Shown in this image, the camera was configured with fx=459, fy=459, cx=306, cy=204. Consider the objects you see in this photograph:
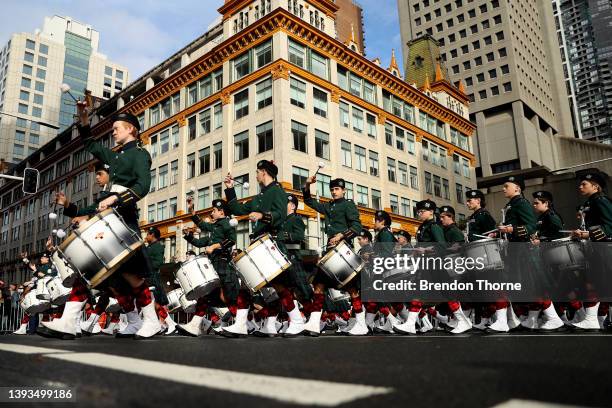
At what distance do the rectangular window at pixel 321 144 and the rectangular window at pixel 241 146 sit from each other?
15.7 ft

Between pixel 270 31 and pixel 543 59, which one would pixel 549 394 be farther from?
pixel 543 59

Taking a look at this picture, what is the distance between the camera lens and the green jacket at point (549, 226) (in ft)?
25.2

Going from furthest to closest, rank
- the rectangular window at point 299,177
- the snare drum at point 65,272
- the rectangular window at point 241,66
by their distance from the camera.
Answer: the rectangular window at point 241,66 < the rectangular window at point 299,177 < the snare drum at point 65,272

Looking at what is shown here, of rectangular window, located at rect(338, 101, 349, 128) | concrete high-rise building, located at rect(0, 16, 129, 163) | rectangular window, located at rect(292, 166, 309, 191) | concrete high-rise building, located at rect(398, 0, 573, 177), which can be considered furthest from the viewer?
concrete high-rise building, located at rect(0, 16, 129, 163)

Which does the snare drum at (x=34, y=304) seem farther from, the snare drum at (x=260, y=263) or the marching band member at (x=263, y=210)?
the snare drum at (x=260, y=263)

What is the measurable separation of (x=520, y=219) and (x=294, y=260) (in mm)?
3730

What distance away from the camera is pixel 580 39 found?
5123 inches

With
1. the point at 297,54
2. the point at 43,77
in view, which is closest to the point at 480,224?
the point at 297,54

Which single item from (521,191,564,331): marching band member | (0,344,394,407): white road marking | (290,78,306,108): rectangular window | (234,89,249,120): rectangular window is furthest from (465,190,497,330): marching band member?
(234,89,249,120): rectangular window

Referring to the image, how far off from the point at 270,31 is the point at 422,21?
45.2 m

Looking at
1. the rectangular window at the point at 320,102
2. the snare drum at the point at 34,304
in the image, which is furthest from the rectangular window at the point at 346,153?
the snare drum at the point at 34,304

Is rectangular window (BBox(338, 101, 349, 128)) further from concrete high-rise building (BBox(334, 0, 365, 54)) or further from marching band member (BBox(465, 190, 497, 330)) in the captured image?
concrete high-rise building (BBox(334, 0, 365, 54))

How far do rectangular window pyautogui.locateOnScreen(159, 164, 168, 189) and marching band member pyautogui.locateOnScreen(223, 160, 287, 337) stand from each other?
30856 mm

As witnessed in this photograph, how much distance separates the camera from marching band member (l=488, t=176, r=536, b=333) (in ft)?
24.1
